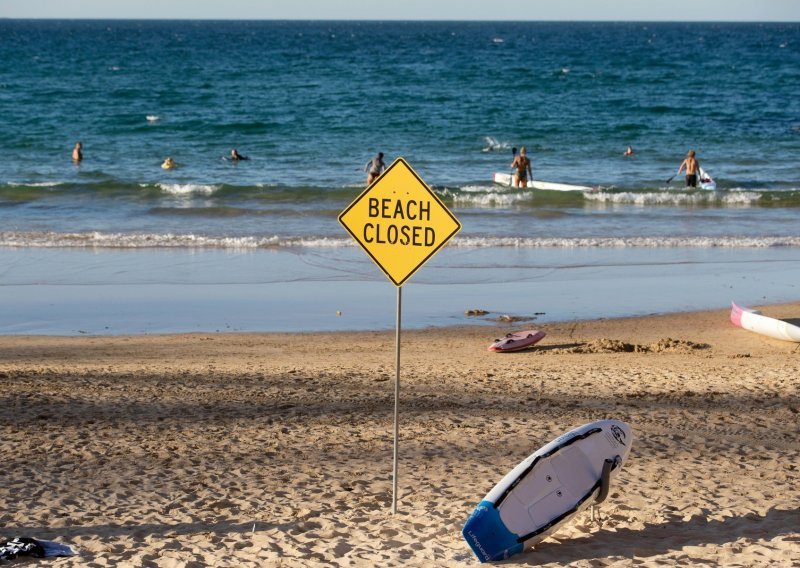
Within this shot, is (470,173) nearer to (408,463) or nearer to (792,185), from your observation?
(792,185)

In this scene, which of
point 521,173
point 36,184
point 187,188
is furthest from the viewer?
point 36,184

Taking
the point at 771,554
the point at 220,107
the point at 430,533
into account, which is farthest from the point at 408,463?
the point at 220,107

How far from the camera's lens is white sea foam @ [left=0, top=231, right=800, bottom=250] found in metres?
21.6

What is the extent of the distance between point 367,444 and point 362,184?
22.3 meters

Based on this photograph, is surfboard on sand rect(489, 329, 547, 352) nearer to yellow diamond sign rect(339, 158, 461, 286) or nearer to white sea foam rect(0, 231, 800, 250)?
yellow diamond sign rect(339, 158, 461, 286)

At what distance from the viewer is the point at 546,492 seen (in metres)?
7.34

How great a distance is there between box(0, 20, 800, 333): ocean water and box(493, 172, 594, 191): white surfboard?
575mm

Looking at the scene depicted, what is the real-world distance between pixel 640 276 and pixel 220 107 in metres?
34.7

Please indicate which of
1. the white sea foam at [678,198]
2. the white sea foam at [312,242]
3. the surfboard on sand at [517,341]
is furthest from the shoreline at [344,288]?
the white sea foam at [678,198]

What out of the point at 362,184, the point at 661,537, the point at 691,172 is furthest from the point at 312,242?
the point at 661,537

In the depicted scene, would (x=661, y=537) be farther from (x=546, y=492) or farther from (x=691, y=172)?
(x=691, y=172)

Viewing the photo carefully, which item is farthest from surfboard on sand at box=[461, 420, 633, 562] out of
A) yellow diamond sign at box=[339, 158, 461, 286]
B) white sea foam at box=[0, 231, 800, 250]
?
white sea foam at box=[0, 231, 800, 250]

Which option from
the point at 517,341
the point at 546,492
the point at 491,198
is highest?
the point at 491,198

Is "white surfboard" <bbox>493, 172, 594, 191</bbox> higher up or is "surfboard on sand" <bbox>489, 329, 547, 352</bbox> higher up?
"white surfboard" <bbox>493, 172, 594, 191</bbox>
